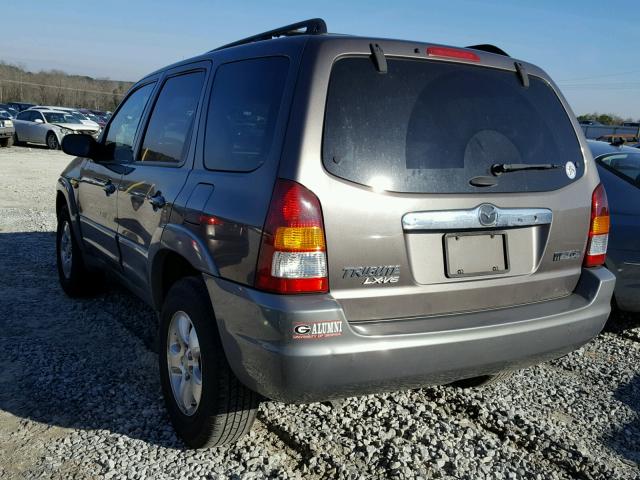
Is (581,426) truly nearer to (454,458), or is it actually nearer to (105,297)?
(454,458)

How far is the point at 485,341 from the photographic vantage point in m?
2.51

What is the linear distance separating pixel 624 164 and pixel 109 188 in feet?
13.1

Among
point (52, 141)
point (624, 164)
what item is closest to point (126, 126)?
point (624, 164)

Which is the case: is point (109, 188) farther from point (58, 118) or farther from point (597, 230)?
point (58, 118)

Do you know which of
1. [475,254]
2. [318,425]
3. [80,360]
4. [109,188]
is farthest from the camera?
[109,188]

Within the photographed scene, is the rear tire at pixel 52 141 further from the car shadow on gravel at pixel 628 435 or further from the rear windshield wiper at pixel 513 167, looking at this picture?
the rear windshield wiper at pixel 513 167

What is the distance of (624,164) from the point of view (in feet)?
15.9

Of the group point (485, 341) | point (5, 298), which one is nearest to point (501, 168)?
point (485, 341)

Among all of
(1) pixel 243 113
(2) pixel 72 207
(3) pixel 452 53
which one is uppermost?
(3) pixel 452 53

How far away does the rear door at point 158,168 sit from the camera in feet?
10.1

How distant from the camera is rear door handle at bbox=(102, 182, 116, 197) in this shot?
3.92 meters

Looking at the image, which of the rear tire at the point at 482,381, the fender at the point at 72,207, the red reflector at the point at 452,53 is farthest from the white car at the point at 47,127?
the red reflector at the point at 452,53

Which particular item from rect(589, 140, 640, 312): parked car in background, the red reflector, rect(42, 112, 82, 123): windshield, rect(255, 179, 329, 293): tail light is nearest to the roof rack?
the red reflector

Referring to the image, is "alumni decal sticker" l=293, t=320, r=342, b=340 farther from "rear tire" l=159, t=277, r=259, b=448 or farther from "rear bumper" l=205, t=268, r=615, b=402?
"rear tire" l=159, t=277, r=259, b=448
